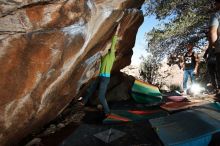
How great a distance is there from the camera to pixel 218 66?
183 inches

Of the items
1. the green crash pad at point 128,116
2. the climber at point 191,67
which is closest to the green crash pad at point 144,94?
the climber at point 191,67

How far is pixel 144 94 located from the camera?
884cm

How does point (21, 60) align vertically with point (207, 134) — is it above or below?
above

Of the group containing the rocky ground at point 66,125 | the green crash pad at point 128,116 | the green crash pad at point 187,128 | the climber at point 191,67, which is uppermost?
the climber at point 191,67

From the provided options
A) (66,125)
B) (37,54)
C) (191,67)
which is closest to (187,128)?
(37,54)

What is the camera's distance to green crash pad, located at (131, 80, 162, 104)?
862 centimetres

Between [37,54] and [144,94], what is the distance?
5.25 meters

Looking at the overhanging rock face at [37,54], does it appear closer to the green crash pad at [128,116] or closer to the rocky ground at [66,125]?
the rocky ground at [66,125]

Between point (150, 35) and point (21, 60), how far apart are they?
934 centimetres

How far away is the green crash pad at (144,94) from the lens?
28.3 ft

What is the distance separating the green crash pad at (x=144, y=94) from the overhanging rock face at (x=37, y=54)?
3543mm

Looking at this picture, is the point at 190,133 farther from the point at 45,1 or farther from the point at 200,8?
the point at 200,8

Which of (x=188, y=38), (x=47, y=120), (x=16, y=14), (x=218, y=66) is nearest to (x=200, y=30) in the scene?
(x=188, y=38)

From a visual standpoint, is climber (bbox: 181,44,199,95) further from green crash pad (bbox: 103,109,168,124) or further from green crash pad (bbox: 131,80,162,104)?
green crash pad (bbox: 103,109,168,124)
